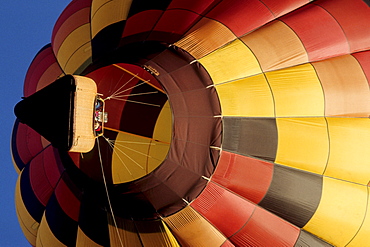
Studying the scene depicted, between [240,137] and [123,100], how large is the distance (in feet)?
5.48

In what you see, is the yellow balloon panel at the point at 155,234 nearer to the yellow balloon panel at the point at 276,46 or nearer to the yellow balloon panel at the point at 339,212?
the yellow balloon panel at the point at 339,212

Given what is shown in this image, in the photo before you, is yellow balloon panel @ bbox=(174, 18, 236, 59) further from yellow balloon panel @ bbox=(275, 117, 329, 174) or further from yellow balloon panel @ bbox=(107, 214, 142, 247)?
yellow balloon panel @ bbox=(107, 214, 142, 247)

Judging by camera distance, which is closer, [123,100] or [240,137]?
[240,137]

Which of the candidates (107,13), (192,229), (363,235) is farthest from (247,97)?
(363,235)

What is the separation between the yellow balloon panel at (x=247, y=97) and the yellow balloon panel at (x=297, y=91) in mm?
93

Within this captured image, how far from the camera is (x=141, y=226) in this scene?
5.26m

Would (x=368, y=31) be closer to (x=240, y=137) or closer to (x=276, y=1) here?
(x=276, y=1)

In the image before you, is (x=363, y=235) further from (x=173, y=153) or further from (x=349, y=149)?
(x=173, y=153)

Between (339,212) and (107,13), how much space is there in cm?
350

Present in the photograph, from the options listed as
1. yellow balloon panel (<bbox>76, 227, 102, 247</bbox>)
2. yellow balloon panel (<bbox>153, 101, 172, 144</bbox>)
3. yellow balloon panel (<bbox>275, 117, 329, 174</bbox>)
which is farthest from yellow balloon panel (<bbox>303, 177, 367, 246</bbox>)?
yellow balloon panel (<bbox>76, 227, 102, 247</bbox>)

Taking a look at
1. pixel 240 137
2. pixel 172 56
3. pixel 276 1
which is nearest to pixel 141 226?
pixel 240 137

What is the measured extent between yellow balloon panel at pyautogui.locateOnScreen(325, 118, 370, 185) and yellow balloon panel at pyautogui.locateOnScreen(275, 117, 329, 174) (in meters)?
0.12

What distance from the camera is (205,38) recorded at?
17.3 feet

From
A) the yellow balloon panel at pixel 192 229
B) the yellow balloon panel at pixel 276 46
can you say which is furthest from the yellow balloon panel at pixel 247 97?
the yellow balloon panel at pixel 192 229
